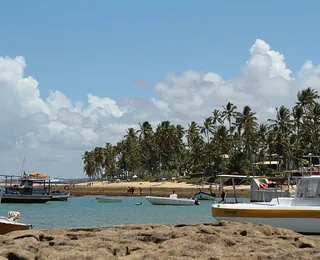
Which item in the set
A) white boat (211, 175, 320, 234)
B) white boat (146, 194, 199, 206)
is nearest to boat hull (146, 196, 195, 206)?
white boat (146, 194, 199, 206)

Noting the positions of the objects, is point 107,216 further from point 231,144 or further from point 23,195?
point 231,144

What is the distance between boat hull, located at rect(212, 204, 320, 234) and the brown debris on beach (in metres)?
8.68

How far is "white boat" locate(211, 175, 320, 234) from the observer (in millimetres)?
25756

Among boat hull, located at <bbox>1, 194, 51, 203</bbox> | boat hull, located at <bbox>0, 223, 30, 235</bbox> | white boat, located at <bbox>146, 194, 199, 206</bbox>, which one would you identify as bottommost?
boat hull, located at <bbox>0, 223, 30, 235</bbox>

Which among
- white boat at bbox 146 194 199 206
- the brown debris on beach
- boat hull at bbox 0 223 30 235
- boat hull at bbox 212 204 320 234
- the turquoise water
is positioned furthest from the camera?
white boat at bbox 146 194 199 206

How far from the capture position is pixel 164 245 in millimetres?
14297

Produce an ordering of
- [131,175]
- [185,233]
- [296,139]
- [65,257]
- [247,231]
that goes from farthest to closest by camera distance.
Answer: [131,175] < [296,139] < [247,231] < [185,233] < [65,257]

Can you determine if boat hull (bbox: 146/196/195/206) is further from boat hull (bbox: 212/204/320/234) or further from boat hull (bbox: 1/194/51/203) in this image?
boat hull (bbox: 212/204/320/234)

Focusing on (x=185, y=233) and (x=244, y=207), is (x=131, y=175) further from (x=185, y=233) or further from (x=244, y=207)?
(x=185, y=233)

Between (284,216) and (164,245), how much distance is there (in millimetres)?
13014

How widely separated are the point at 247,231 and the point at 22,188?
238 feet

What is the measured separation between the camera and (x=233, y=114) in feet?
407

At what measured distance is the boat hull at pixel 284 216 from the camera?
84.3 ft

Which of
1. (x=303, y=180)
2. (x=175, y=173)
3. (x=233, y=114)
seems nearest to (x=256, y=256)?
(x=303, y=180)
